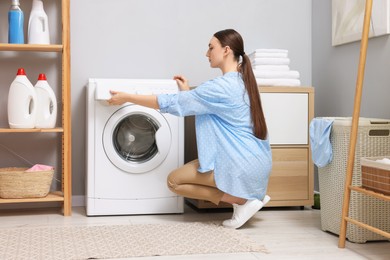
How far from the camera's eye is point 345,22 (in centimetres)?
347

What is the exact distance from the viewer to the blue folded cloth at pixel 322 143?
9.04 feet

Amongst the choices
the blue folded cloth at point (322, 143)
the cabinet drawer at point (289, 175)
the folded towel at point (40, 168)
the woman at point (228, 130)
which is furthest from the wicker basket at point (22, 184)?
the blue folded cloth at point (322, 143)

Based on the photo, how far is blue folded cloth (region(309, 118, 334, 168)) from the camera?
275cm

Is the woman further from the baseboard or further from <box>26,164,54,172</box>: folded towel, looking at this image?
the baseboard

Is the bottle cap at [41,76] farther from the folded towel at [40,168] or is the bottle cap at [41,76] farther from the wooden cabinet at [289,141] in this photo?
the wooden cabinet at [289,141]

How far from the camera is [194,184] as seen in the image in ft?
10.0

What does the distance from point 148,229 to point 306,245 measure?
0.77 meters

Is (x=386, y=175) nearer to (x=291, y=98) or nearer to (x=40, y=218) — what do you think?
(x=291, y=98)

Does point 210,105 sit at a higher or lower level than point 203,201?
higher

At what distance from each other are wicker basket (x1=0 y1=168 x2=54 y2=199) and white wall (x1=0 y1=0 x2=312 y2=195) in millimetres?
340

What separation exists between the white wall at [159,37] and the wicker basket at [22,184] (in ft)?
1.12

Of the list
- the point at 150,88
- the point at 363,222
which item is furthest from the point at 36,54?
the point at 363,222

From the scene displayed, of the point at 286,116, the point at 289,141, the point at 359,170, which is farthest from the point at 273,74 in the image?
the point at 359,170

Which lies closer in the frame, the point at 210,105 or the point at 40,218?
the point at 210,105
